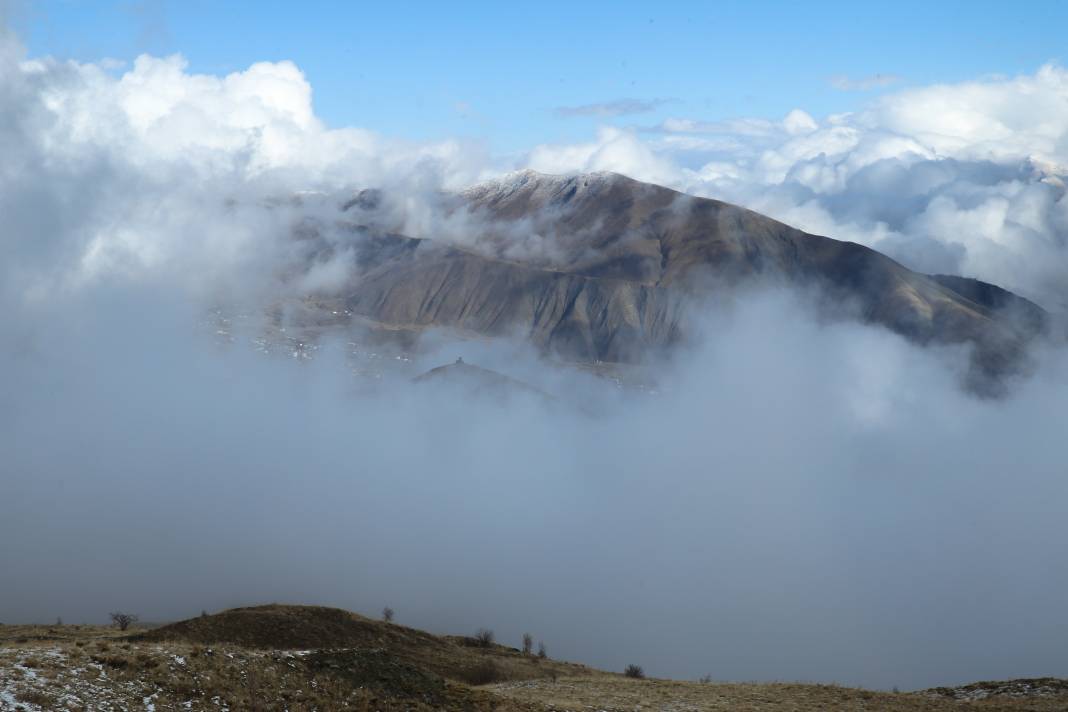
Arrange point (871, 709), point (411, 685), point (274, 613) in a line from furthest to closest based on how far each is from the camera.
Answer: point (274, 613) < point (871, 709) < point (411, 685)

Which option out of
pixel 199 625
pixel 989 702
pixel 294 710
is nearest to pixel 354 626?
pixel 199 625

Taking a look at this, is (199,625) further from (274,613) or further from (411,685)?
(411,685)

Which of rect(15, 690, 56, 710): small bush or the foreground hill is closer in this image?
rect(15, 690, 56, 710): small bush

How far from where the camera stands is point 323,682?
47812 mm

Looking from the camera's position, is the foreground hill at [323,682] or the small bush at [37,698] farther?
the foreground hill at [323,682]

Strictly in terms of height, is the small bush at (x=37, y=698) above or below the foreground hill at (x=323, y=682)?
below

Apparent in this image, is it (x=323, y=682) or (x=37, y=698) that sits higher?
(x=323, y=682)

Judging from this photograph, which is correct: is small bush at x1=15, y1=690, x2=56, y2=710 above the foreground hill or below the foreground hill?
below

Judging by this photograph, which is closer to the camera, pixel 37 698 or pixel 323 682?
pixel 37 698

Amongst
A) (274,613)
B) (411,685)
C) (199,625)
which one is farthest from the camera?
(274,613)

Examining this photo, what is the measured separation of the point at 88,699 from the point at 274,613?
3149 centimetres

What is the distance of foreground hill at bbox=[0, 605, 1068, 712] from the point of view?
42531mm

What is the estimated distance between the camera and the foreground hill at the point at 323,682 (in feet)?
140

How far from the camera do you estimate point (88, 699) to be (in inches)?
1606
